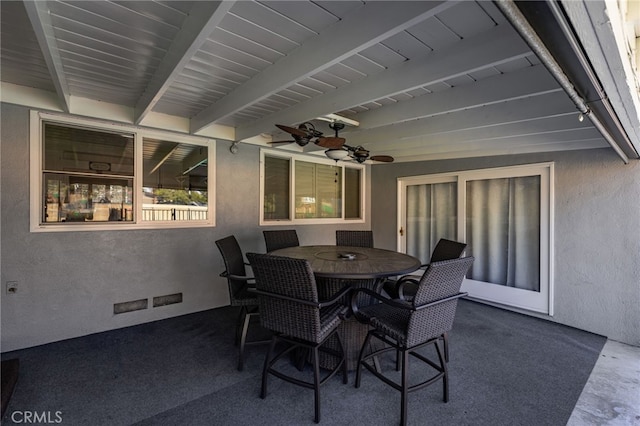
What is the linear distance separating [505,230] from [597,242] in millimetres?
1030

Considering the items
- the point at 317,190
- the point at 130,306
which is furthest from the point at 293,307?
the point at 317,190

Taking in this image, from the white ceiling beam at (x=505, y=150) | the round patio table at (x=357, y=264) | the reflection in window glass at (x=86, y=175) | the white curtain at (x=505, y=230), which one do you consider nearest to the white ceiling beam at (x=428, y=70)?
the round patio table at (x=357, y=264)

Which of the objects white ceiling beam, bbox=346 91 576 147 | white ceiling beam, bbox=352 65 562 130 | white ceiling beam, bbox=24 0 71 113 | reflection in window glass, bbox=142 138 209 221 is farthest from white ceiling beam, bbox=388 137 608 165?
white ceiling beam, bbox=24 0 71 113

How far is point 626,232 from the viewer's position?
3.29 m

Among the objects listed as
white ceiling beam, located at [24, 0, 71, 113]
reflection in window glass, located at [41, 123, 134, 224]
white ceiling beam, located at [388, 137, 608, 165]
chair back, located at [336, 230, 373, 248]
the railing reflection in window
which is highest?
white ceiling beam, located at [24, 0, 71, 113]

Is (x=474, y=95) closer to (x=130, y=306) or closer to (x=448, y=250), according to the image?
(x=448, y=250)

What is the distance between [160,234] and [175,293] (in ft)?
2.62

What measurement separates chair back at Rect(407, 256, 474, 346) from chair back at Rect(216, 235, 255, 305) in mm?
1621

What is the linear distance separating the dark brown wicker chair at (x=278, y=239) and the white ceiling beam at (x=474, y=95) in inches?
Result: 77.1

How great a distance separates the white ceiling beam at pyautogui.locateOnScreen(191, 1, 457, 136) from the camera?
1421 millimetres

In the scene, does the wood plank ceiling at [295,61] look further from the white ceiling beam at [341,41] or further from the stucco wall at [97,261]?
the stucco wall at [97,261]

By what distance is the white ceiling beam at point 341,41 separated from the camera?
4.66ft

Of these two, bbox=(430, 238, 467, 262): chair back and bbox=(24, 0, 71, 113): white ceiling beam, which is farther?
bbox=(430, 238, 467, 262): chair back

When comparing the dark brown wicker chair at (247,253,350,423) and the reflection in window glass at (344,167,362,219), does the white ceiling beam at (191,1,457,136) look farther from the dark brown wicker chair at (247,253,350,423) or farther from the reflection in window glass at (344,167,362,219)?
the reflection in window glass at (344,167,362,219)
